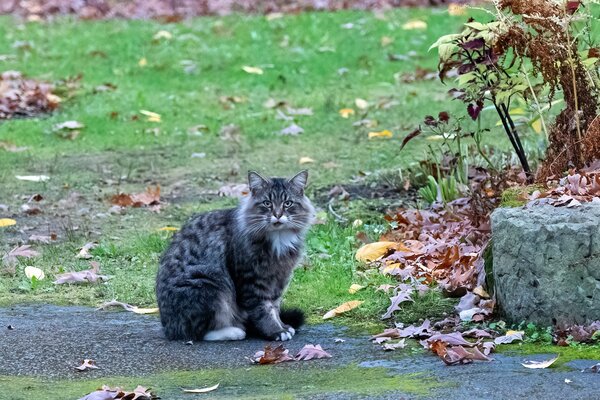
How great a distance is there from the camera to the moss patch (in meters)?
4.99

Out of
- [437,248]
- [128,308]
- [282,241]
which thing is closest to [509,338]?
[282,241]

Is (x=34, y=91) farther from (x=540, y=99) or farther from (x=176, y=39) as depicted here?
(x=540, y=99)

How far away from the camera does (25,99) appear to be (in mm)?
12883

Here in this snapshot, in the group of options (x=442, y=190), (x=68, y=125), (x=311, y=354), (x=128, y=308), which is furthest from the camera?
(x=68, y=125)

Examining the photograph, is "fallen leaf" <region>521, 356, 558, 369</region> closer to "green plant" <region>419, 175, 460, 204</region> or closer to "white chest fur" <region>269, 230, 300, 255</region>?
"white chest fur" <region>269, 230, 300, 255</region>

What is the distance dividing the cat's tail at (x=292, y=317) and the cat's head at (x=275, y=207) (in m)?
0.47

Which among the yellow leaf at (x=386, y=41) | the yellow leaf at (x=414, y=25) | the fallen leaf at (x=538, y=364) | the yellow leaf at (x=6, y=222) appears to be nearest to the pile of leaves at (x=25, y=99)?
the yellow leaf at (x=6, y=222)

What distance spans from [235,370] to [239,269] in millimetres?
885

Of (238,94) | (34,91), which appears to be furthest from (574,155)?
(34,91)

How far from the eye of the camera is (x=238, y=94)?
13.2 metres

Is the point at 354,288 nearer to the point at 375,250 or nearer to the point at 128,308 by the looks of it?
the point at 375,250

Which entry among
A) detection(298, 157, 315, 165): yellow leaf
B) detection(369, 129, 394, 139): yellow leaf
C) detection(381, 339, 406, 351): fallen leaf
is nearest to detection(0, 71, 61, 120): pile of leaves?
detection(298, 157, 315, 165): yellow leaf

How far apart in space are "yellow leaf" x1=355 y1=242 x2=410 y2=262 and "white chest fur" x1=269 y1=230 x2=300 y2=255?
3.62 feet

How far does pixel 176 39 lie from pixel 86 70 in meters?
1.70
